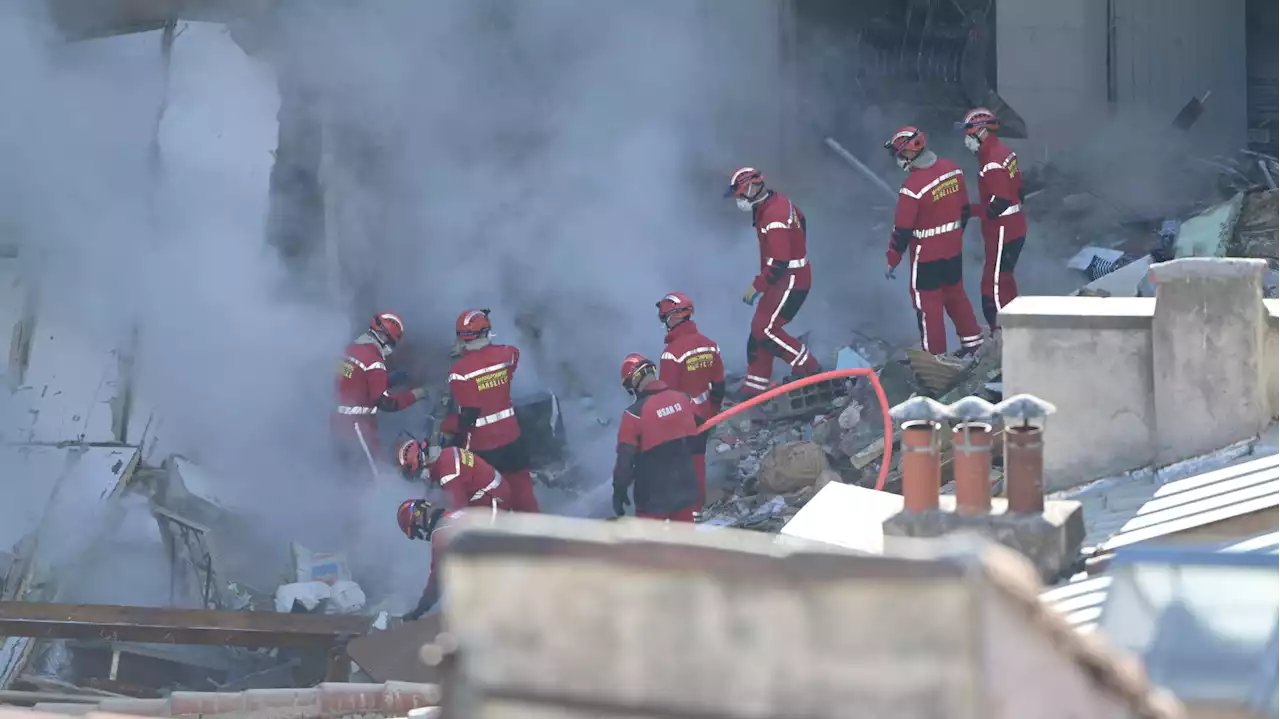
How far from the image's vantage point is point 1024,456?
4.64m

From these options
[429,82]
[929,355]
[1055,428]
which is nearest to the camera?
[1055,428]

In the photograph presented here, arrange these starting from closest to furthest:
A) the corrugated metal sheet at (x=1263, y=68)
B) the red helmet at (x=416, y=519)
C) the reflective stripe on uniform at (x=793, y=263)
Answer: the red helmet at (x=416, y=519) < the reflective stripe on uniform at (x=793, y=263) < the corrugated metal sheet at (x=1263, y=68)

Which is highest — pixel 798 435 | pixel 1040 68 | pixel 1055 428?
pixel 1040 68

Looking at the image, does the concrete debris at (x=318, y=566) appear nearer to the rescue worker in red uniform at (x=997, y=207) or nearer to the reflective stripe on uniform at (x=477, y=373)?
the reflective stripe on uniform at (x=477, y=373)

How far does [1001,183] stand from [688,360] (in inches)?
108

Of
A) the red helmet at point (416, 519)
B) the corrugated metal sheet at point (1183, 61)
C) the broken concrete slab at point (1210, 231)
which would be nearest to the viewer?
the red helmet at point (416, 519)

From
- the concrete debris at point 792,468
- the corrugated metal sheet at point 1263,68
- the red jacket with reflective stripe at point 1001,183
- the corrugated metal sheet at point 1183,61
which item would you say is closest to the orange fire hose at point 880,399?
the concrete debris at point 792,468

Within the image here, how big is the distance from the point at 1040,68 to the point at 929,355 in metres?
5.16

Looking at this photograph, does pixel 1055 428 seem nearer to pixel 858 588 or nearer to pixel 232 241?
pixel 858 588

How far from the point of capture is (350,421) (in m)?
10.7

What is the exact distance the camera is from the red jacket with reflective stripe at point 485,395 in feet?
32.7

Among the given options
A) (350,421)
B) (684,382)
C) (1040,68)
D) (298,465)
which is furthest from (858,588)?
(1040,68)

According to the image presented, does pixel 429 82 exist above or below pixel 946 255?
above

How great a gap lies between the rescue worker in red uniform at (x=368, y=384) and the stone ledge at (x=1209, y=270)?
19.8ft
